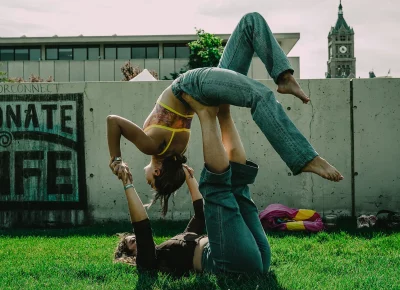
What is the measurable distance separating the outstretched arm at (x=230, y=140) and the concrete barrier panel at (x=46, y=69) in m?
37.8

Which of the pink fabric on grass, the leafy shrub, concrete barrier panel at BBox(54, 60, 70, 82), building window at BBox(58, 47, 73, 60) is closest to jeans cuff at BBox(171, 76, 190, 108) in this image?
the pink fabric on grass

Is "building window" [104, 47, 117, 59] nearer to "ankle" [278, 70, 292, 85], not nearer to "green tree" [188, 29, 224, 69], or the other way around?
"green tree" [188, 29, 224, 69]

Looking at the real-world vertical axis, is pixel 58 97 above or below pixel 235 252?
above

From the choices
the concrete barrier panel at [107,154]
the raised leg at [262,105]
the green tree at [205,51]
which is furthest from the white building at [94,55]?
the raised leg at [262,105]

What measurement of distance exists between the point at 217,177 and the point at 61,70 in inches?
1510

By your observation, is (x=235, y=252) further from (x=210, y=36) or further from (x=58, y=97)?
(x=210, y=36)

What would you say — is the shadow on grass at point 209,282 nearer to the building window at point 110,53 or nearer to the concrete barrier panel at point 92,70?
the concrete barrier panel at point 92,70

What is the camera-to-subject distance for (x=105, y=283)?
412 centimetres

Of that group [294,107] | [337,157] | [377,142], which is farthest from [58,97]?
[377,142]

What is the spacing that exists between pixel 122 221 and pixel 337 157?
3.47 meters

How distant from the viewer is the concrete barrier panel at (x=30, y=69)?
40.8 meters

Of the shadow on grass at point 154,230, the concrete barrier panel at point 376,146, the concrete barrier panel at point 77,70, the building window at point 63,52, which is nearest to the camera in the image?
the shadow on grass at point 154,230

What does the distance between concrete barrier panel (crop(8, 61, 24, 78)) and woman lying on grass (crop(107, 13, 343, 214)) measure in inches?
1537

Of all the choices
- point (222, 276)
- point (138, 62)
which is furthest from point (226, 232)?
point (138, 62)
